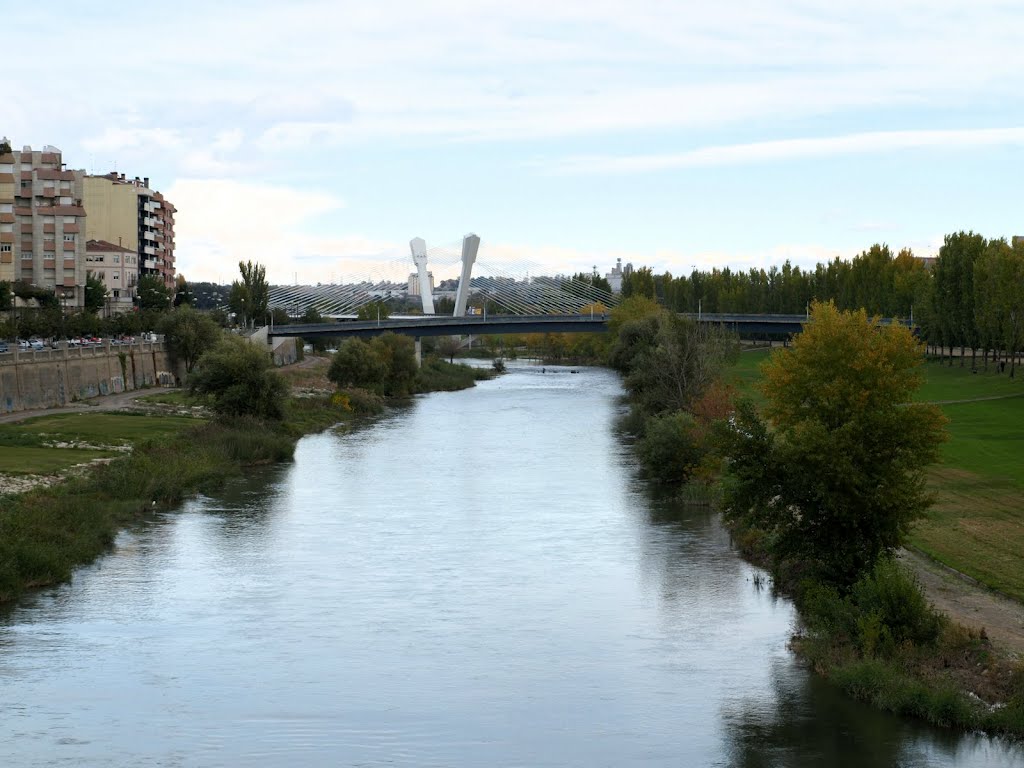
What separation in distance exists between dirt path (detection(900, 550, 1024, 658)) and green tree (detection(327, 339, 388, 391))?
47855 mm

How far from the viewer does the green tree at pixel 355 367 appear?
7069 centimetres

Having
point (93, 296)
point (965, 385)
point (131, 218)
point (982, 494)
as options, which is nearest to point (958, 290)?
point (965, 385)

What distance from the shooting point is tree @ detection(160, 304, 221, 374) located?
64812mm

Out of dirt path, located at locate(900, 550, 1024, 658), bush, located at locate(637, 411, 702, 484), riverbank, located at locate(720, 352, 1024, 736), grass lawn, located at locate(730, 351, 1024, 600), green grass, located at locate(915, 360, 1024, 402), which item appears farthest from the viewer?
green grass, located at locate(915, 360, 1024, 402)

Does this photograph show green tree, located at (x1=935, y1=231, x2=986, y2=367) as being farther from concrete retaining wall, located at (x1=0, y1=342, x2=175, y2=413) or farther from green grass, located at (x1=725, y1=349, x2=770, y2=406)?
concrete retaining wall, located at (x1=0, y1=342, x2=175, y2=413)

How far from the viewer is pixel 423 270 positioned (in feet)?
344

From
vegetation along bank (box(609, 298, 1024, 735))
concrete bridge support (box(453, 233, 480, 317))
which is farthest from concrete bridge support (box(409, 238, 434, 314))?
vegetation along bank (box(609, 298, 1024, 735))

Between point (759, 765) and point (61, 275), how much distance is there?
70.4 meters

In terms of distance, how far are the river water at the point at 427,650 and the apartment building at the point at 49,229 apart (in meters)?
49.2

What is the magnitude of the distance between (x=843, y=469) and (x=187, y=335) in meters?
47.3

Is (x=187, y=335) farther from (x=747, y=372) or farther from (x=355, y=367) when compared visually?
(x=747, y=372)

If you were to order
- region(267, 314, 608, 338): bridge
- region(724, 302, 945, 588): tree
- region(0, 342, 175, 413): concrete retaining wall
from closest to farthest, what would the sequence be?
region(724, 302, 945, 588): tree, region(0, 342, 175, 413): concrete retaining wall, region(267, 314, 608, 338): bridge

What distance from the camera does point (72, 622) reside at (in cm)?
2277

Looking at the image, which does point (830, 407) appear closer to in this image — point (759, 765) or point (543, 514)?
point (759, 765)
